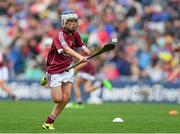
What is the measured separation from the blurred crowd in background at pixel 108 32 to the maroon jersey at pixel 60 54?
486 inches

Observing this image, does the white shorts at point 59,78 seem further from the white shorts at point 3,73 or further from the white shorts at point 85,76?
the white shorts at point 3,73

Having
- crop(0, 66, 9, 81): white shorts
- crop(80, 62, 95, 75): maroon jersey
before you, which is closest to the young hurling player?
crop(80, 62, 95, 75): maroon jersey

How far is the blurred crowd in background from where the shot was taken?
27.2 m

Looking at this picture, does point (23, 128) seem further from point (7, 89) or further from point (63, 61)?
point (7, 89)

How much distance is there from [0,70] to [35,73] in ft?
7.35

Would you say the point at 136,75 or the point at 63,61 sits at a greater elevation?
the point at 136,75

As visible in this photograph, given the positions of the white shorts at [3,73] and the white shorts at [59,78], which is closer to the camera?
the white shorts at [59,78]

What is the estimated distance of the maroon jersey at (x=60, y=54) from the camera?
1358 centimetres

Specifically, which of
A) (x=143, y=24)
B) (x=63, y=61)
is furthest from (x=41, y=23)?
(x=63, y=61)

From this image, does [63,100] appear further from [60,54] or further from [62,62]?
[60,54]

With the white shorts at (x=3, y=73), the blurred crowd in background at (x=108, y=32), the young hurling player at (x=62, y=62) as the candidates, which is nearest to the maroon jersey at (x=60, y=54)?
the young hurling player at (x=62, y=62)

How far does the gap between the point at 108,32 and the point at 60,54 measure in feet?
48.9

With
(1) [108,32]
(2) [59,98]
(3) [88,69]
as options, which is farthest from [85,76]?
(2) [59,98]

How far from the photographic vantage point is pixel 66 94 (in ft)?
45.0
